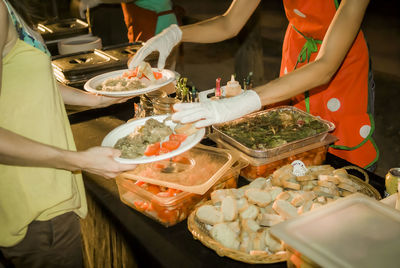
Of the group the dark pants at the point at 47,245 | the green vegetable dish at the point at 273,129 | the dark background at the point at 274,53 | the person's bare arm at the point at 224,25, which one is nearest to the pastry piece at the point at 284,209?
the green vegetable dish at the point at 273,129

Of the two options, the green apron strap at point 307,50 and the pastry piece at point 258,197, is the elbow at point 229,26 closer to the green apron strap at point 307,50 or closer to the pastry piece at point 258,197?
the green apron strap at point 307,50

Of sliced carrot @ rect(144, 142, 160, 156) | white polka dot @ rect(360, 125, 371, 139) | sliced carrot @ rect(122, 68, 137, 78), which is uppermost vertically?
sliced carrot @ rect(122, 68, 137, 78)

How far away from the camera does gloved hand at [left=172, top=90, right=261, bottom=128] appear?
5.35 feet

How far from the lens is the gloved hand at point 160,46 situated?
2340mm

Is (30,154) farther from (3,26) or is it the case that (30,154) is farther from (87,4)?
(87,4)

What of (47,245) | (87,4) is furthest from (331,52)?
(87,4)

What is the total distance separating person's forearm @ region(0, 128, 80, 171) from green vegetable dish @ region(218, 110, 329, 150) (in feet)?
2.60

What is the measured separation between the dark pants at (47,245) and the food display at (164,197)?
0.27 m

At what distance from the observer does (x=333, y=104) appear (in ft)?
7.50

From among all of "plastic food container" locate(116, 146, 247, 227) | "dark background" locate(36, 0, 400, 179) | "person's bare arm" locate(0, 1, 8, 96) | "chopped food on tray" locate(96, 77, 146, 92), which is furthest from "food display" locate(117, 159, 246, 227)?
"dark background" locate(36, 0, 400, 179)

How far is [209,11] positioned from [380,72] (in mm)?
7985

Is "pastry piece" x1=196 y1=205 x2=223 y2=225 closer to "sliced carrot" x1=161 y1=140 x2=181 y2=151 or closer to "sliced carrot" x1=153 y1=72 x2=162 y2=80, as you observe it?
"sliced carrot" x1=161 y1=140 x2=181 y2=151

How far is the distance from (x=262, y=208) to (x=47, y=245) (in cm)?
94

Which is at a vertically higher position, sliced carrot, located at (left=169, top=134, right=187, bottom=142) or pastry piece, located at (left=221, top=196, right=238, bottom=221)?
sliced carrot, located at (left=169, top=134, right=187, bottom=142)
